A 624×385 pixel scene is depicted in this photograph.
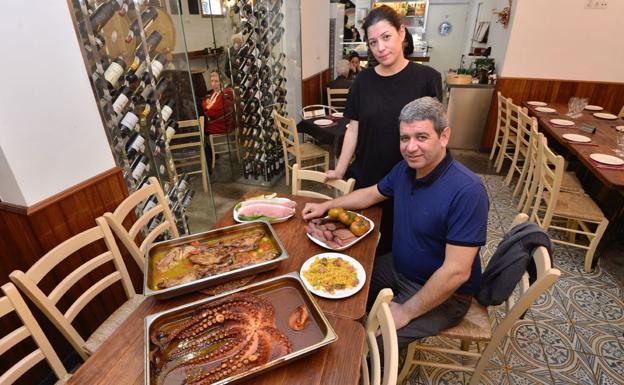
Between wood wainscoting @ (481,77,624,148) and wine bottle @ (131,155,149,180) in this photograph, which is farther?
wood wainscoting @ (481,77,624,148)

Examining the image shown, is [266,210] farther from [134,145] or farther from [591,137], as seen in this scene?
[591,137]

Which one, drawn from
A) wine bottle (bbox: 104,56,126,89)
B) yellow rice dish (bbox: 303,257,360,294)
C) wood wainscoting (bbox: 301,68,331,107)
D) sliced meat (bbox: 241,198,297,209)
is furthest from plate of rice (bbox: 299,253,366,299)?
wood wainscoting (bbox: 301,68,331,107)

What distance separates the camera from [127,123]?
2.03 metres

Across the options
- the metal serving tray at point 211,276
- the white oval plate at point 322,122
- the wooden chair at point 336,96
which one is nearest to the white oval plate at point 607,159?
the white oval plate at point 322,122

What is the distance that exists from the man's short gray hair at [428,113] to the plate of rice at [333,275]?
2.05 feet

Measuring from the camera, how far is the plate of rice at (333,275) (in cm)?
121

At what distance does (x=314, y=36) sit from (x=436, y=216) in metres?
4.01

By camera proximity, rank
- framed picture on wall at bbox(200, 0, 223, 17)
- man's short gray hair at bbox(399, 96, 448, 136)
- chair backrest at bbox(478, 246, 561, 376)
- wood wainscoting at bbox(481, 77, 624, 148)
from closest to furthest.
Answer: chair backrest at bbox(478, 246, 561, 376) < man's short gray hair at bbox(399, 96, 448, 136) < wood wainscoting at bbox(481, 77, 624, 148) < framed picture on wall at bbox(200, 0, 223, 17)

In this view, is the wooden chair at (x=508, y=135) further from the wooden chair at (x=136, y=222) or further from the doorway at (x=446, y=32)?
the doorway at (x=446, y=32)

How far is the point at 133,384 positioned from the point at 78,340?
646 mm

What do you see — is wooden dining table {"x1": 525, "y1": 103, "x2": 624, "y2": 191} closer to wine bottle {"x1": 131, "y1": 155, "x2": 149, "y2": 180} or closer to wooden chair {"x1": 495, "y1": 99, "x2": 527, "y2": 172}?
wooden chair {"x1": 495, "y1": 99, "x2": 527, "y2": 172}

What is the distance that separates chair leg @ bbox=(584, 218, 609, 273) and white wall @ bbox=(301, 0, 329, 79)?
11.5ft

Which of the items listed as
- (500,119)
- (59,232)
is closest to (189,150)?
(59,232)

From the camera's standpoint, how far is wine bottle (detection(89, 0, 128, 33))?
179 cm
